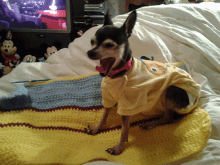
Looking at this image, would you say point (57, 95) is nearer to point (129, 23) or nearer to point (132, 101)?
point (132, 101)

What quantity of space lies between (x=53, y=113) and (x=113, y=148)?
453 millimetres

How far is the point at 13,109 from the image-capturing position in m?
0.99

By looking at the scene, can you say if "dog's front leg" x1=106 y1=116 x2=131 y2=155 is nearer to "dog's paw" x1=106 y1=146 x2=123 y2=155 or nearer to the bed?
"dog's paw" x1=106 y1=146 x2=123 y2=155

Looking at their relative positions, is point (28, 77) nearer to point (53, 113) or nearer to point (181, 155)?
point (53, 113)

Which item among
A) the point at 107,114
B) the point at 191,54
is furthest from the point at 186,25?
the point at 107,114

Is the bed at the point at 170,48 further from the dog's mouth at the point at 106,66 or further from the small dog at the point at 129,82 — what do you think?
the dog's mouth at the point at 106,66

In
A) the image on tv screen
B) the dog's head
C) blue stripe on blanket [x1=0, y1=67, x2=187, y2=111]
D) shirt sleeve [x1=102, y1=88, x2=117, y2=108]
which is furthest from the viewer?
the image on tv screen

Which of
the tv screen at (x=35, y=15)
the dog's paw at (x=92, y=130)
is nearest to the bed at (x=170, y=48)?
the dog's paw at (x=92, y=130)

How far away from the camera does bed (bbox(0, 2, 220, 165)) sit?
4.03 ft

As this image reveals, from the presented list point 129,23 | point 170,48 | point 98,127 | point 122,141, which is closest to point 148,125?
point 122,141

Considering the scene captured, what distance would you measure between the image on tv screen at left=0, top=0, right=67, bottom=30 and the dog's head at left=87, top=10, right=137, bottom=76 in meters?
2.09

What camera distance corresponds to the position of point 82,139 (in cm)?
91

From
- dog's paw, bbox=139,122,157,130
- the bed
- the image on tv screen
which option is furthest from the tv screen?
dog's paw, bbox=139,122,157,130

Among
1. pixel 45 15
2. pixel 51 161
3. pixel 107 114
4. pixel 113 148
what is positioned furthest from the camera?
pixel 45 15
